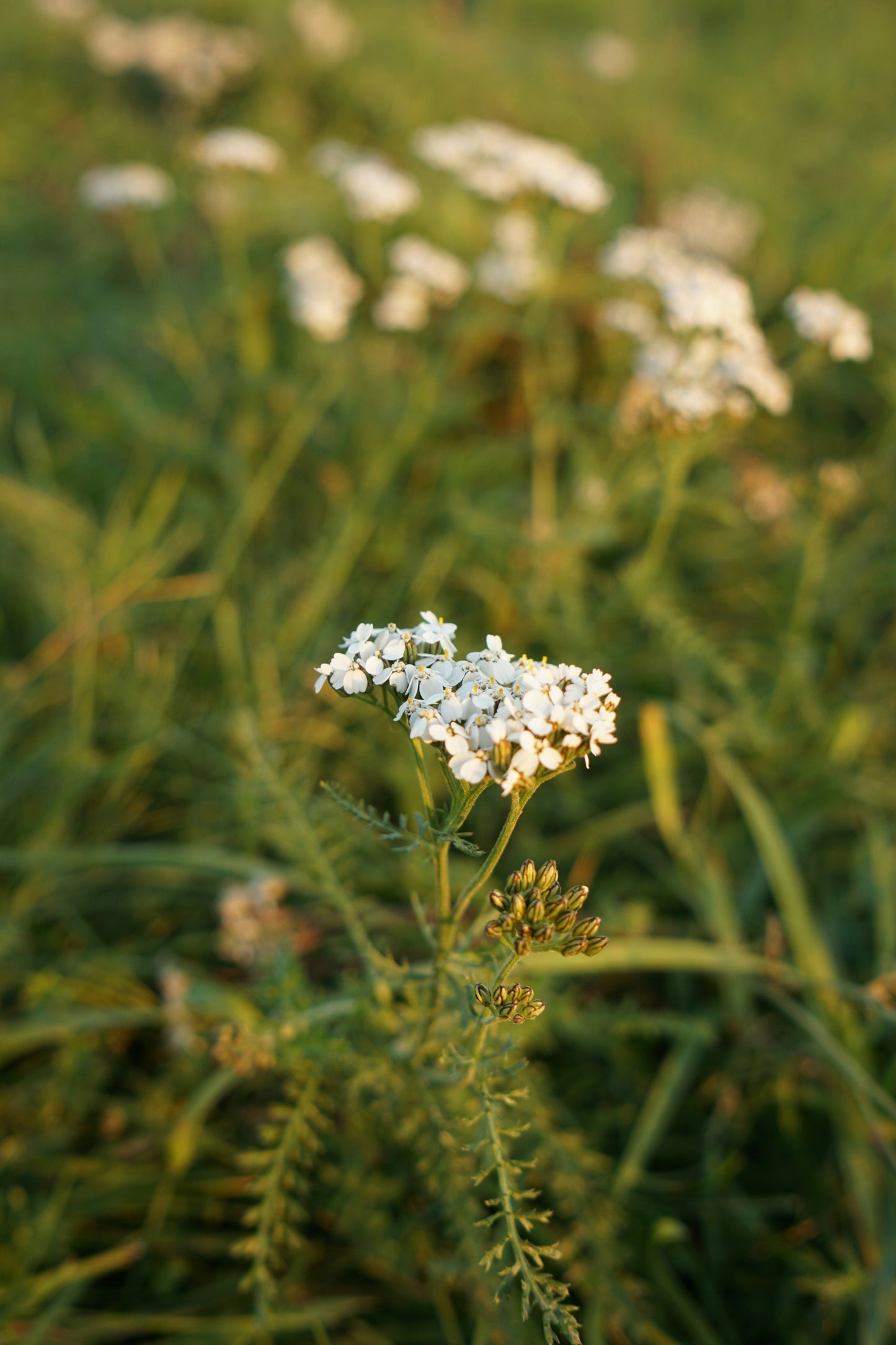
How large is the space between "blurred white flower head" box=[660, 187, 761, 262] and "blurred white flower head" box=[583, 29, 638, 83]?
12.6 feet

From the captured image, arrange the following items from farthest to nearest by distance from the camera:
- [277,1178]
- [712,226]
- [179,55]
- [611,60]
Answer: [611,60] < [179,55] < [712,226] < [277,1178]

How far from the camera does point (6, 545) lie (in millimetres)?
3727

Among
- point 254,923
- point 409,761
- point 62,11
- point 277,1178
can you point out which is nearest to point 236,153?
point 409,761

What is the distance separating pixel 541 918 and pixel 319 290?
341cm

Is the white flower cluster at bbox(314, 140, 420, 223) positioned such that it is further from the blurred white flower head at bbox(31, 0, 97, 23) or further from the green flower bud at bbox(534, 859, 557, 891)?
the blurred white flower head at bbox(31, 0, 97, 23)

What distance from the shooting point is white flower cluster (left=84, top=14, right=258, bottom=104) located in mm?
6730

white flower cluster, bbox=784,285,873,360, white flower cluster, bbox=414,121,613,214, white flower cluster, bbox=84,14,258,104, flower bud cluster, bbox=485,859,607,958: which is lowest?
flower bud cluster, bbox=485,859,607,958

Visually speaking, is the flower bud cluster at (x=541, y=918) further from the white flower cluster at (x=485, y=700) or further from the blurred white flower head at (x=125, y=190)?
the blurred white flower head at (x=125, y=190)

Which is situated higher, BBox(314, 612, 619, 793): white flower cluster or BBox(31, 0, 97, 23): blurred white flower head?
BBox(31, 0, 97, 23): blurred white flower head

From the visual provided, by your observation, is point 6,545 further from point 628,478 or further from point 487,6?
point 487,6

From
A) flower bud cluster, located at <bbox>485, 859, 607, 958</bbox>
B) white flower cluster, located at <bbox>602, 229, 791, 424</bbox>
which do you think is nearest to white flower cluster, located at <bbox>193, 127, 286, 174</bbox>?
white flower cluster, located at <bbox>602, 229, 791, 424</bbox>

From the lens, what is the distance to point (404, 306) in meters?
3.92

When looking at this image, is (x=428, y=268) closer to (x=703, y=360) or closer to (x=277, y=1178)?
(x=703, y=360)

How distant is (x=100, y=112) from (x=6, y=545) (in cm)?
543
